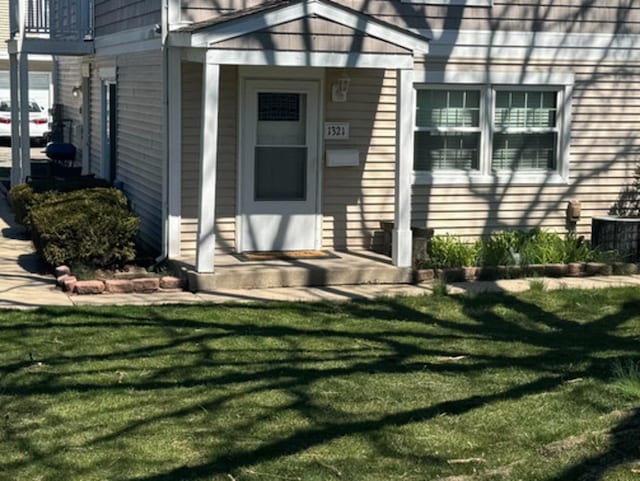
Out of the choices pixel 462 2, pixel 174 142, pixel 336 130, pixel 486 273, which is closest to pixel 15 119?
pixel 174 142

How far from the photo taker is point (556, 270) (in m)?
12.6

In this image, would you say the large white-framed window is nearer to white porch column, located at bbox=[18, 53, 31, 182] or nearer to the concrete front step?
the concrete front step

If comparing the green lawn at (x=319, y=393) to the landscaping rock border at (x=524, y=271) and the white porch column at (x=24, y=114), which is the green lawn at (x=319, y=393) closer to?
the landscaping rock border at (x=524, y=271)

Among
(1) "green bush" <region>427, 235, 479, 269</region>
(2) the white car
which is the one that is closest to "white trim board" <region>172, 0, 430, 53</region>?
(1) "green bush" <region>427, 235, 479, 269</region>

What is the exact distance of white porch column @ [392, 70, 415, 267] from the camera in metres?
12.1

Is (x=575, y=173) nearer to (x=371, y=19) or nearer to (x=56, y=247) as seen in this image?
(x=371, y=19)

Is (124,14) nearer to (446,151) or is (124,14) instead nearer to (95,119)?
(95,119)

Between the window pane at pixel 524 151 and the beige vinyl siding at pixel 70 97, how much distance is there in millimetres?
9007

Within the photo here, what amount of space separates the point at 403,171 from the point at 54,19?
26.0 ft

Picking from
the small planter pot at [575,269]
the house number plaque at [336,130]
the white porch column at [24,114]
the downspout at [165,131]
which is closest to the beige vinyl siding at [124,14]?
the downspout at [165,131]

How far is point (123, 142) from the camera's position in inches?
609

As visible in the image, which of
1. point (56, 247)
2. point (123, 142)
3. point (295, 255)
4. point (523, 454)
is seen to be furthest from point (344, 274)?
point (523, 454)

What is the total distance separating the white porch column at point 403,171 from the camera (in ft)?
39.7

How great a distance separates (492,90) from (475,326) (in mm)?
4461
